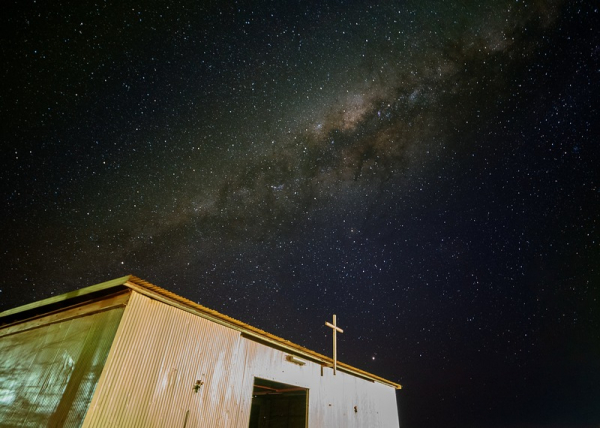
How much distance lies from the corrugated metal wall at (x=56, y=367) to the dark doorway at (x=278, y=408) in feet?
27.2

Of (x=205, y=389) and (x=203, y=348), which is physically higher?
(x=203, y=348)

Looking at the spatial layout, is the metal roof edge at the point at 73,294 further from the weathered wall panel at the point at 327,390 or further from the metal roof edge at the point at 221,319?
the weathered wall panel at the point at 327,390

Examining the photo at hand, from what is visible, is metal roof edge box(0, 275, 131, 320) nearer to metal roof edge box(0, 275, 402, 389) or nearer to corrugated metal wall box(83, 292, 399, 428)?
metal roof edge box(0, 275, 402, 389)

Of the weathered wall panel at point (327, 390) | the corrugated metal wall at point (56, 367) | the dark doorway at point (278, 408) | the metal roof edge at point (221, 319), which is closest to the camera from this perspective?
the corrugated metal wall at point (56, 367)

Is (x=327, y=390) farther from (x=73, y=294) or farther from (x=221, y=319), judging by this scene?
(x=73, y=294)

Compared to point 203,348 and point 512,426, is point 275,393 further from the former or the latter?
point 512,426

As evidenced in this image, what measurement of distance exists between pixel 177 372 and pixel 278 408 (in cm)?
946

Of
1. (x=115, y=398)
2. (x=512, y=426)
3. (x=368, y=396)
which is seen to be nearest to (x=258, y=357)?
(x=115, y=398)

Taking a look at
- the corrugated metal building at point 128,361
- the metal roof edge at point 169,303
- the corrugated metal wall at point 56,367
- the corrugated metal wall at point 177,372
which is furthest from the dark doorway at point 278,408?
the corrugated metal wall at point 56,367

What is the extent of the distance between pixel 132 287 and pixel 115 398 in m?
2.25

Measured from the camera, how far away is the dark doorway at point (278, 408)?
14.5 meters

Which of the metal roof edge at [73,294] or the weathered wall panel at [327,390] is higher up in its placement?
the metal roof edge at [73,294]

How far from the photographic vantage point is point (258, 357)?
33.4ft

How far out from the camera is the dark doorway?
1452cm
